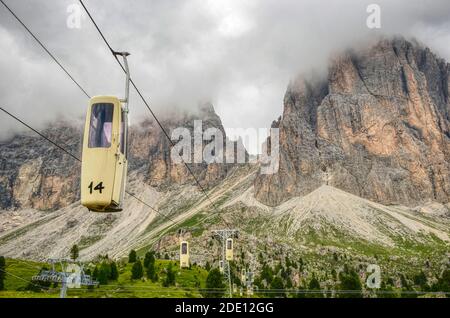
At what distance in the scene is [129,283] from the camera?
103 m

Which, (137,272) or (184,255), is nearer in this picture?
(137,272)

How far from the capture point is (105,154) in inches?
655

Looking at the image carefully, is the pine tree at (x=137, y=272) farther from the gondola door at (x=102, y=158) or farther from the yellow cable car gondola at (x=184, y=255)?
the gondola door at (x=102, y=158)

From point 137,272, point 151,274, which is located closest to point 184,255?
point 151,274

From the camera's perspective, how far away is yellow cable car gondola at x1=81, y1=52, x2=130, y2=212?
1636 cm

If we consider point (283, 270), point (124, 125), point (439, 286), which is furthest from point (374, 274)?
point (124, 125)

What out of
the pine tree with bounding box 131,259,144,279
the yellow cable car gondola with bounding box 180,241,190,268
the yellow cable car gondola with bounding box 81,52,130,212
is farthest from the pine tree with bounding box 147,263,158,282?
the yellow cable car gondola with bounding box 81,52,130,212

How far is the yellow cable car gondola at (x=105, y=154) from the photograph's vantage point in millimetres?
16359

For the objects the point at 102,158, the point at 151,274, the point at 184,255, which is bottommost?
the point at 151,274

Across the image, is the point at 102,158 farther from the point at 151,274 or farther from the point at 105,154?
the point at 151,274

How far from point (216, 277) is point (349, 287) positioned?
28537mm

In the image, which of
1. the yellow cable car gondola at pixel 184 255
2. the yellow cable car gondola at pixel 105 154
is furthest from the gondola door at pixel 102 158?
the yellow cable car gondola at pixel 184 255
